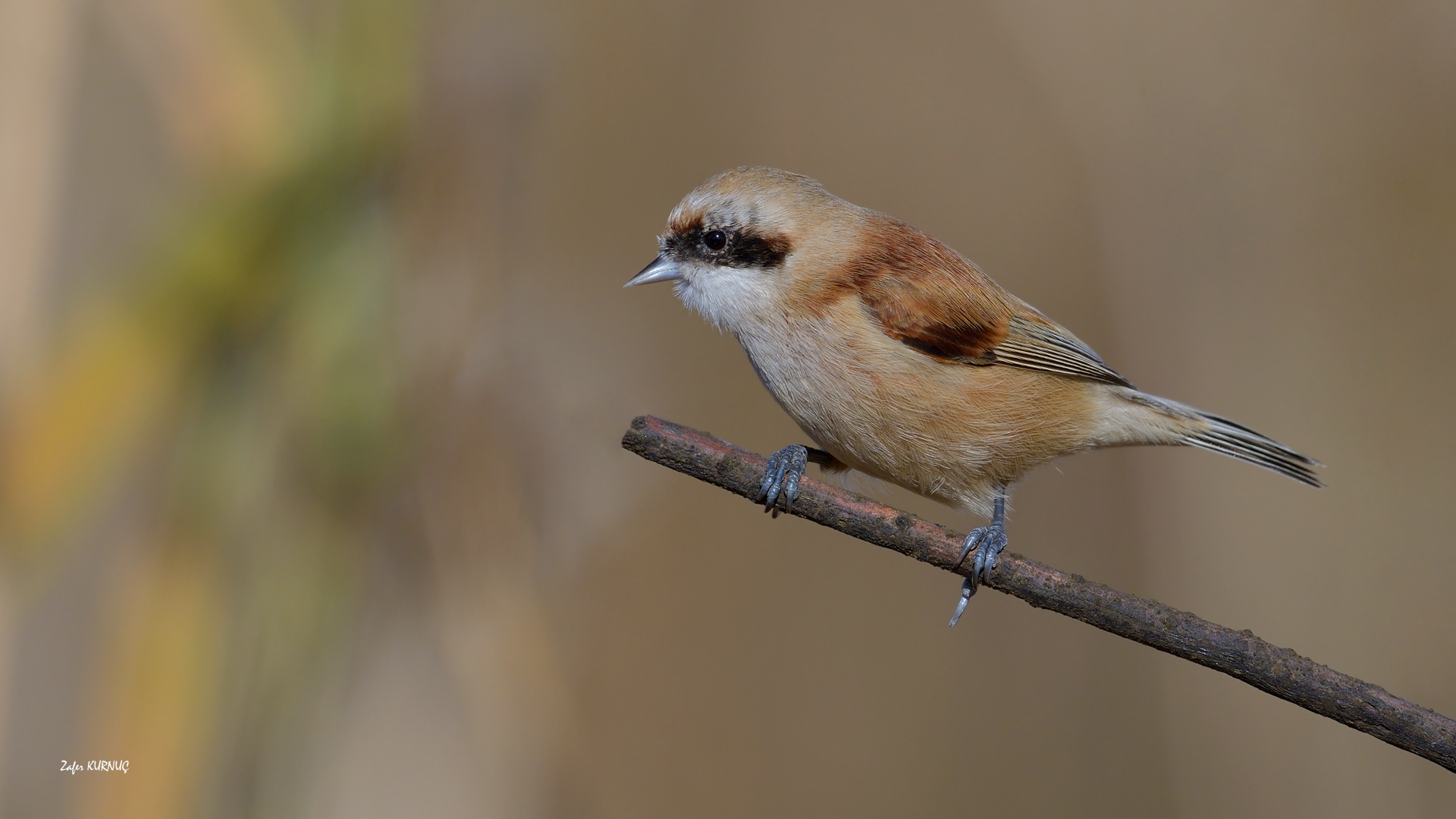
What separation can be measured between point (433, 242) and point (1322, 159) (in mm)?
3568

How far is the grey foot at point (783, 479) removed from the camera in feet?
5.84

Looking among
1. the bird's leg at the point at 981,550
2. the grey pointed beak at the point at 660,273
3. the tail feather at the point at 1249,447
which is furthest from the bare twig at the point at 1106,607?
the tail feather at the point at 1249,447

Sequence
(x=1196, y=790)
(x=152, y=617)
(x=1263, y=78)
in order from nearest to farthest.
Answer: (x=152, y=617)
(x=1196, y=790)
(x=1263, y=78)

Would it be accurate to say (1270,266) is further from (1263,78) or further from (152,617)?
(152,617)

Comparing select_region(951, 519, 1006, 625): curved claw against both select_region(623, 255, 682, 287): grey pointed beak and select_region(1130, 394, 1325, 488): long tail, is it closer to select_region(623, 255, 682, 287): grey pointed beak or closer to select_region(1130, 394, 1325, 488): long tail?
select_region(1130, 394, 1325, 488): long tail

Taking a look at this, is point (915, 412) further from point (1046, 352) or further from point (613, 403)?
point (613, 403)

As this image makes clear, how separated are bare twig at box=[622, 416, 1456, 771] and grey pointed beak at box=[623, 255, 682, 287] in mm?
732

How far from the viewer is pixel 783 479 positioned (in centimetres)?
194

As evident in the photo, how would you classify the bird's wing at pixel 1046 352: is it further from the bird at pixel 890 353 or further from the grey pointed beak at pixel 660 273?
the grey pointed beak at pixel 660 273

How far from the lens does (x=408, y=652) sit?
2.95 meters

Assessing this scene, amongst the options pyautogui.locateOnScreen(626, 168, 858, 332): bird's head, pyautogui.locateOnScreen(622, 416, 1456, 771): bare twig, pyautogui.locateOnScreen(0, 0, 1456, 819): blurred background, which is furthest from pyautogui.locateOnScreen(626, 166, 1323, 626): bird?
pyautogui.locateOnScreen(0, 0, 1456, 819): blurred background

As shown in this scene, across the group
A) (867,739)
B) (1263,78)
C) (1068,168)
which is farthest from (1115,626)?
(1263,78)

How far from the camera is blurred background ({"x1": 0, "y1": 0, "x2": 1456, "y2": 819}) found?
2.41 m

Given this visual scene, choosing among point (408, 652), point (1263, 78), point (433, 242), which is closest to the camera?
point (433, 242)
